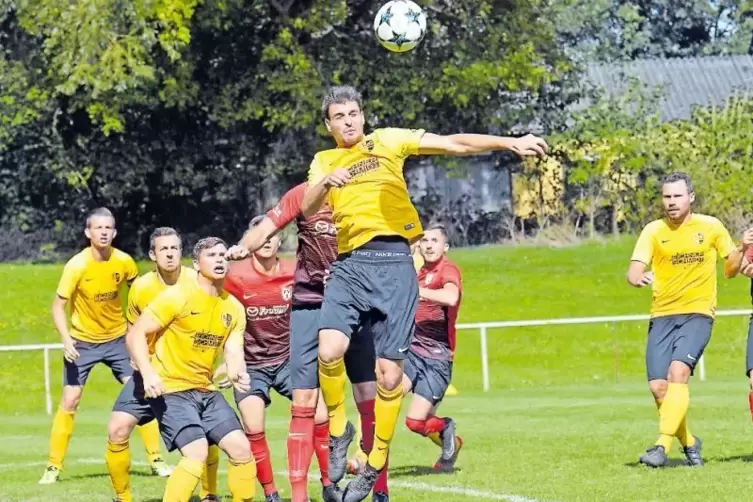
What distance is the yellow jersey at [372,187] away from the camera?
8758mm

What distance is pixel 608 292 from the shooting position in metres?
31.6

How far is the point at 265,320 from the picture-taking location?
10.5 m

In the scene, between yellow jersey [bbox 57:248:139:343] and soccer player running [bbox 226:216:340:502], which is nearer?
soccer player running [bbox 226:216:340:502]

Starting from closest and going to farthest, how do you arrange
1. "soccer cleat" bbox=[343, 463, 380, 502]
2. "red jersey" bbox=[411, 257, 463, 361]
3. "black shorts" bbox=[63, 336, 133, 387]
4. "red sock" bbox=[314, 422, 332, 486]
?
1. "soccer cleat" bbox=[343, 463, 380, 502]
2. "red sock" bbox=[314, 422, 332, 486]
3. "red jersey" bbox=[411, 257, 463, 361]
4. "black shorts" bbox=[63, 336, 133, 387]

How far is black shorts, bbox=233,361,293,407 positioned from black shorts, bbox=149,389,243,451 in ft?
4.69

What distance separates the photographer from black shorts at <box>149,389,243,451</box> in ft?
28.7

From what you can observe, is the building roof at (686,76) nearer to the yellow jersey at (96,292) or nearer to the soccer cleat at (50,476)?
the yellow jersey at (96,292)

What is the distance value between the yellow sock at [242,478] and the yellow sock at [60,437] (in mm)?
4105

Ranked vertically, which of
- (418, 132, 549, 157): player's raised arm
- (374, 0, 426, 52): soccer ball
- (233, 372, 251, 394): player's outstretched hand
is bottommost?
(233, 372, 251, 394): player's outstretched hand

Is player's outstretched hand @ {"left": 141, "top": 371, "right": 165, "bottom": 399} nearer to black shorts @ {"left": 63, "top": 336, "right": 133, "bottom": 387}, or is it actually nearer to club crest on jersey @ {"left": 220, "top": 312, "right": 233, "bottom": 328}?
club crest on jersey @ {"left": 220, "top": 312, "right": 233, "bottom": 328}

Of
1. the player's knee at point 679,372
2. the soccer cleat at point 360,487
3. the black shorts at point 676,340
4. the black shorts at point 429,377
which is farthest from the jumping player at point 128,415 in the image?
the player's knee at point 679,372

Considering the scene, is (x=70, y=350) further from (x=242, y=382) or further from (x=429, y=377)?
(x=242, y=382)

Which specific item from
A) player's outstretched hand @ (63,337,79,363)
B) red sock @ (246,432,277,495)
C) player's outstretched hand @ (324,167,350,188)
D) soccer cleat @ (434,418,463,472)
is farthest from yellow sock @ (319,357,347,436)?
player's outstretched hand @ (63,337,79,363)

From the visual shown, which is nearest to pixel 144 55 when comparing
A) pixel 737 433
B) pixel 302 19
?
pixel 302 19
